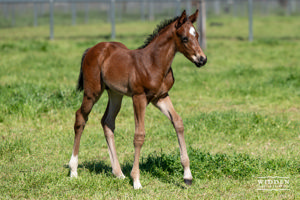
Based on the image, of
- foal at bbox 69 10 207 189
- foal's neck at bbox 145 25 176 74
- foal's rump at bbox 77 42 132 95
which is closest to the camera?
foal at bbox 69 10 207 189

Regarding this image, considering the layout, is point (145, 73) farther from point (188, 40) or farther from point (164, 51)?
point (188, 40)

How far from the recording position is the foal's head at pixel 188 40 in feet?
15.4

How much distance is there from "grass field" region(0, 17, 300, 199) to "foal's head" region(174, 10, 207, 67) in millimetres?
1418

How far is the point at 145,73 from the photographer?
16.0 feet

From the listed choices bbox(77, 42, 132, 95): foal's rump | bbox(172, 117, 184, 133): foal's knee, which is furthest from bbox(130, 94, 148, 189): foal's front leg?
bbox(172, 117, 184, 133): foal's knee

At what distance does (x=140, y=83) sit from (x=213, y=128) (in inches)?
114

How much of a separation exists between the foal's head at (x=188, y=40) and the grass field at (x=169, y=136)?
1.42 metres

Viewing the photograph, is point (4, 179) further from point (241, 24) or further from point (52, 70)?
point (241, 24)

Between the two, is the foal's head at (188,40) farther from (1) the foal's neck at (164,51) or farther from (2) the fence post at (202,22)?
(2) the fence post at (202,22)

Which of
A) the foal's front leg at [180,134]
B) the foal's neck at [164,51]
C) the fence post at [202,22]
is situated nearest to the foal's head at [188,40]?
the foal's neck at [164,51]

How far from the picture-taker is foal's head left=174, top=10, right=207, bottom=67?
4699 mm

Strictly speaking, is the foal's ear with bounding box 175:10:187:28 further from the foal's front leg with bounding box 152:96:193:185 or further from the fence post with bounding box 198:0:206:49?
the fence post with bounding box 198:0:206:49

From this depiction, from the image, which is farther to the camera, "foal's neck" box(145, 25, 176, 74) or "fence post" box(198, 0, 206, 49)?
"fence post" box(198, 0, 206, 49)

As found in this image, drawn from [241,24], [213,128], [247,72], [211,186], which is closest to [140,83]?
[211,186]
